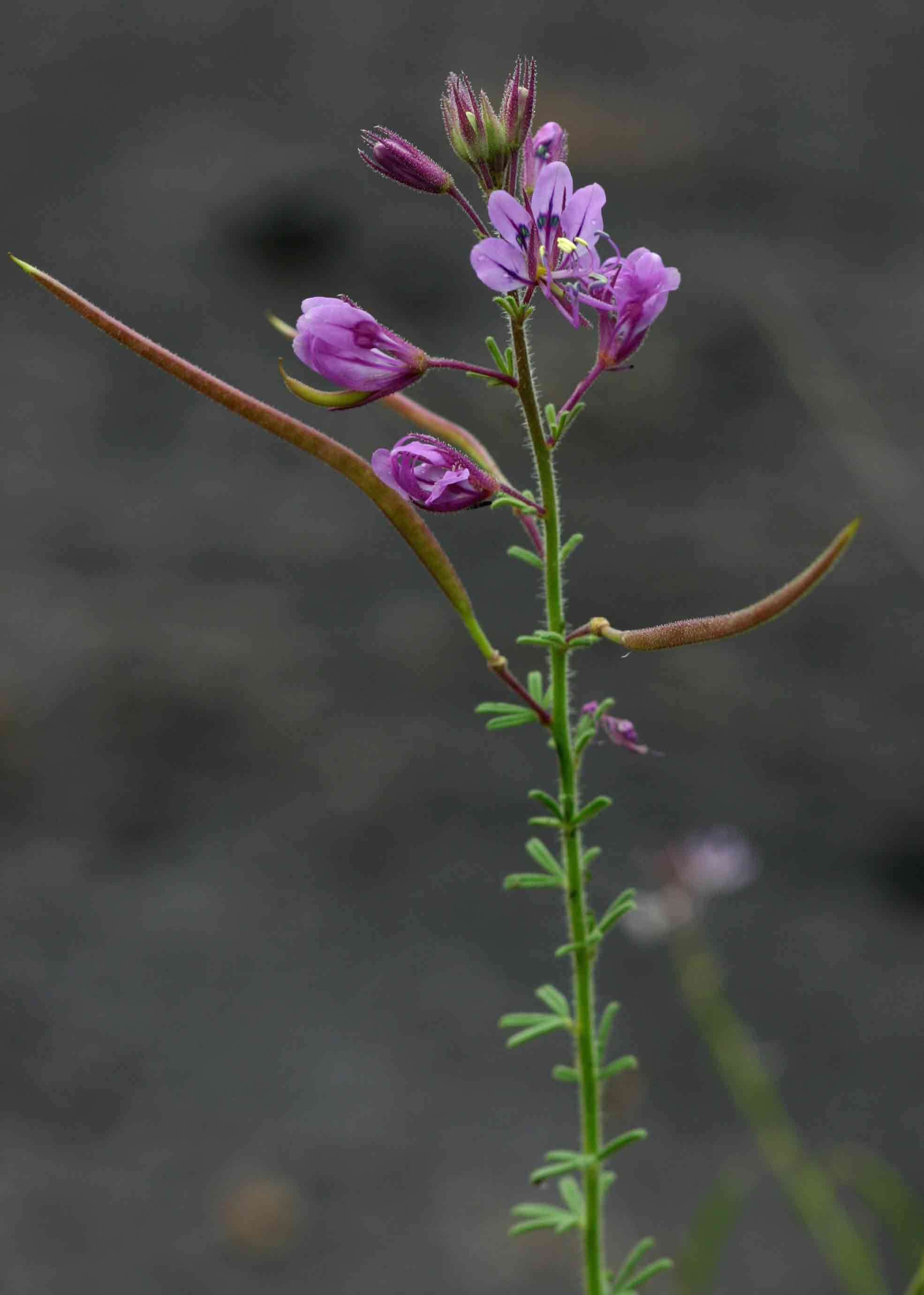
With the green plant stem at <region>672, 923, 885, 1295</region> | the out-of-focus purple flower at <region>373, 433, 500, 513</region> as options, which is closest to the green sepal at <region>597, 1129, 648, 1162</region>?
the out-of-focus purple flower at <region>373, 433, 500, 513</region>

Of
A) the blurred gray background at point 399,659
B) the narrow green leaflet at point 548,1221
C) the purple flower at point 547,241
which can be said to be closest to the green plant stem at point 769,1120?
the blurred gray background at point 399,659

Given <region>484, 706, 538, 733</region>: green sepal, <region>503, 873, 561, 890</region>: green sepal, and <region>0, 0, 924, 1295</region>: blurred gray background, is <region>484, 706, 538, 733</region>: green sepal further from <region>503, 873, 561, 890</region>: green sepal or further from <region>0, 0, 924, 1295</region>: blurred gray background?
<region>0, 0, 924, 1295</region>: blurred gray background

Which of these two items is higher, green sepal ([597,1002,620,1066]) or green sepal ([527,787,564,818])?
green sepal ([527,787,564,818])

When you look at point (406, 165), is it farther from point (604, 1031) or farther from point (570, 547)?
point (604, 1031)

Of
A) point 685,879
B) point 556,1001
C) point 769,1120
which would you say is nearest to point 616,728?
point 556,1001

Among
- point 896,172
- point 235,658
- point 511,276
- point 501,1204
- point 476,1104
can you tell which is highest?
point 896,172

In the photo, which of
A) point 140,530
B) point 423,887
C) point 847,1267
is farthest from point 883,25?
point 847,1267

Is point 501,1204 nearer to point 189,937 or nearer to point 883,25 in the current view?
point 189,937
